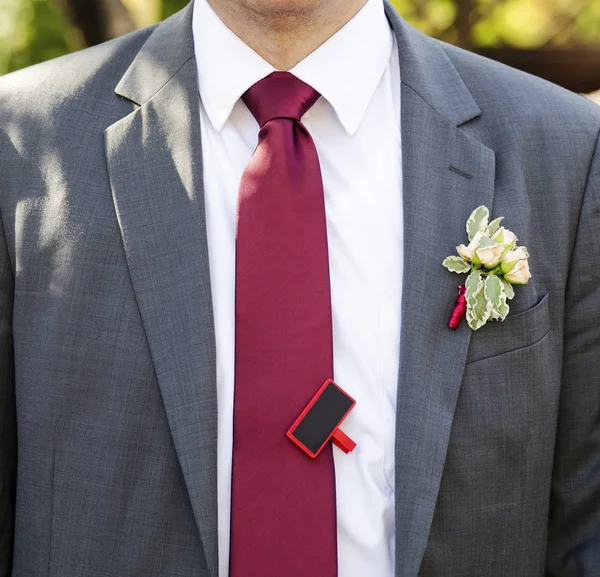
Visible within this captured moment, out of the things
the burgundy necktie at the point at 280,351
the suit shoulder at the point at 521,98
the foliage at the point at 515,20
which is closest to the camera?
the burgundy necktie at the point at 280,351

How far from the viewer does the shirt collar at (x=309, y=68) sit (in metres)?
2.23

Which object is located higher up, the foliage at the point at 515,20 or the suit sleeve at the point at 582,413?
the foliage at the point at 515,20

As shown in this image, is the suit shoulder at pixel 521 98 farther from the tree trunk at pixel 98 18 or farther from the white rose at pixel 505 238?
the tree trunk at pixel 98 18

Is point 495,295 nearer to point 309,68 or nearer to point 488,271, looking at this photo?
point 488,271

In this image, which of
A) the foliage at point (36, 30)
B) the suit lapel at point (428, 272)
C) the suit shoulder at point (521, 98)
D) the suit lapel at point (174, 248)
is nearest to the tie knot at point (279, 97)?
the suit lapel at point (174, 248)

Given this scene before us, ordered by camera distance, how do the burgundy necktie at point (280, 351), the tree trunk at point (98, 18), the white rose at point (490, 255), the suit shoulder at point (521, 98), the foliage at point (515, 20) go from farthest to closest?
the tree trunk at point (98, 18)
the foliage at point (515, 20)
the suit shoulder at point (521, 98)
the white rose at point (490, 255)
the burgundy necktie at point (280, 351)

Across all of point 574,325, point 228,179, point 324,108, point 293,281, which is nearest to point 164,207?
point 228,179

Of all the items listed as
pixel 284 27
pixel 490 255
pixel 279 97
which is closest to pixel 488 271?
pixel 490 255

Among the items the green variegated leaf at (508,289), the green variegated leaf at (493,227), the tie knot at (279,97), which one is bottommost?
the green variegated leaf at (508,289)

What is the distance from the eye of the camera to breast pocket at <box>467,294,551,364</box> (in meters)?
2.16

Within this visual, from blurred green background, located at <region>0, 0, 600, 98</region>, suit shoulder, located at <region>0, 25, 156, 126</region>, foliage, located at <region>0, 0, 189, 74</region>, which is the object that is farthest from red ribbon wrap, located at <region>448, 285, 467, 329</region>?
foliage, located at <region>0, 0, 189, 74</region>

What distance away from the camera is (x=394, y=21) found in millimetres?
2410

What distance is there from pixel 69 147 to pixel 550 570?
5.29ft

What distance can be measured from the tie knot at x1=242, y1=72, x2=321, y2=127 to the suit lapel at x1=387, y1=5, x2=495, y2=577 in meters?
0.26
